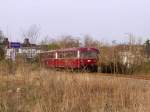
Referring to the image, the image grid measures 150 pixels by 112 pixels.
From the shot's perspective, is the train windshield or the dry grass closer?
the dry grass

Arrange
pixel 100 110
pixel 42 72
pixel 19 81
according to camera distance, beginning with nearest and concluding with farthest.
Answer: pixel 100 110, pixel 42 72, pixel 19 81

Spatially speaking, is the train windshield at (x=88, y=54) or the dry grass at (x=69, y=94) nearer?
the dry grass at (x=69, y=94)

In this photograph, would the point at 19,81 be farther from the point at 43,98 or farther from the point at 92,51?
the point at 92,51

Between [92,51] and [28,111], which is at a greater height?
[92,51]

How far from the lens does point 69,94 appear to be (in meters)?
8.38

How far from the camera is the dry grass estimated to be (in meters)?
7.62

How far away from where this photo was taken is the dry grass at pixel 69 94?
300 inches

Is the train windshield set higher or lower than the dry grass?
higher

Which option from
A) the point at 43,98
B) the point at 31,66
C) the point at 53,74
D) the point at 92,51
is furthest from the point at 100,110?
the point at 92,51

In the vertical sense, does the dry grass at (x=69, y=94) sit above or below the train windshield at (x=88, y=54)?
below

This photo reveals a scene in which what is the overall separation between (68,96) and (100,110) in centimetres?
102

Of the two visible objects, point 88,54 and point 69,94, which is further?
point 88,54

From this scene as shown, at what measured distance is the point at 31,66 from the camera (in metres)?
11.1

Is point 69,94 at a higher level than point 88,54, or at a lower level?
lower
